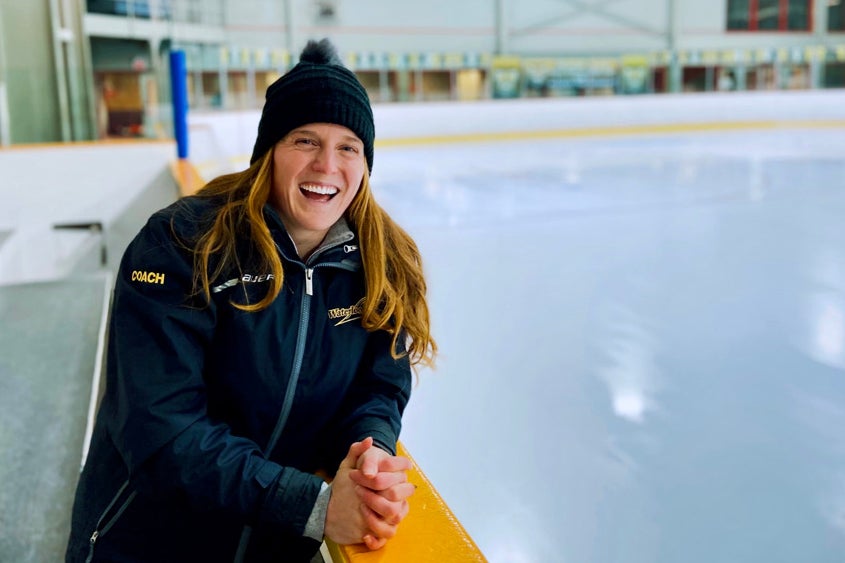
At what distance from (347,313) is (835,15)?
62.6ft

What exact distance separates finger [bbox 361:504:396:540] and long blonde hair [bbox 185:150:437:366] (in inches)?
12.5

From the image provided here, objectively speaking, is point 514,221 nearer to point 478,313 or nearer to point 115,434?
point 478,313

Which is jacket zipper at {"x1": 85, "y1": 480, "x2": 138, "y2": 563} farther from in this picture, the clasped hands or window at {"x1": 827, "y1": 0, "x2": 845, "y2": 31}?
window at {"x1": 827, "y1": 0, "x2": 845, "y2": 31}

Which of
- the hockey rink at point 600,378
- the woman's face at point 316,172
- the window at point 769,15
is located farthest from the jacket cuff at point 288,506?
the window at point 769,15

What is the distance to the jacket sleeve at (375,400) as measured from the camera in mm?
1241

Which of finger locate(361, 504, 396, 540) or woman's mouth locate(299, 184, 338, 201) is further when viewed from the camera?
woman's mouth locate(299, 184, 338, 201)

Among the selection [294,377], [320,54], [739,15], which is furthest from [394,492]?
[739,15]

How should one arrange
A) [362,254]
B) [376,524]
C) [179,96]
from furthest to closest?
1. [179,96]
2. [362,254]
3. [376,524]

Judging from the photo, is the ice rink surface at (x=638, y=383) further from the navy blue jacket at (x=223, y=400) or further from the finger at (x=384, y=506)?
the finger at (x=384, y=506)

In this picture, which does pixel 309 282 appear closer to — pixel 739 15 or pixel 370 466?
pixel 370 466

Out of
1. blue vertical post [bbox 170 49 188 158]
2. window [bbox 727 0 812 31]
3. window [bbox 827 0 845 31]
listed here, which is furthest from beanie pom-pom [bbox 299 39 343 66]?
window [bbox 727 0 812 31]

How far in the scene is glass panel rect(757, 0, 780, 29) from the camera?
18.0 metres

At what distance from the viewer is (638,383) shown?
2.73 m

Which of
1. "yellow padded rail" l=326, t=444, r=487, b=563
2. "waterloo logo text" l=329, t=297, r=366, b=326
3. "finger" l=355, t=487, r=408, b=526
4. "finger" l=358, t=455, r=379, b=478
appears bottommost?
"yellow padded rail" l=326, t=444, r=487, b=563
